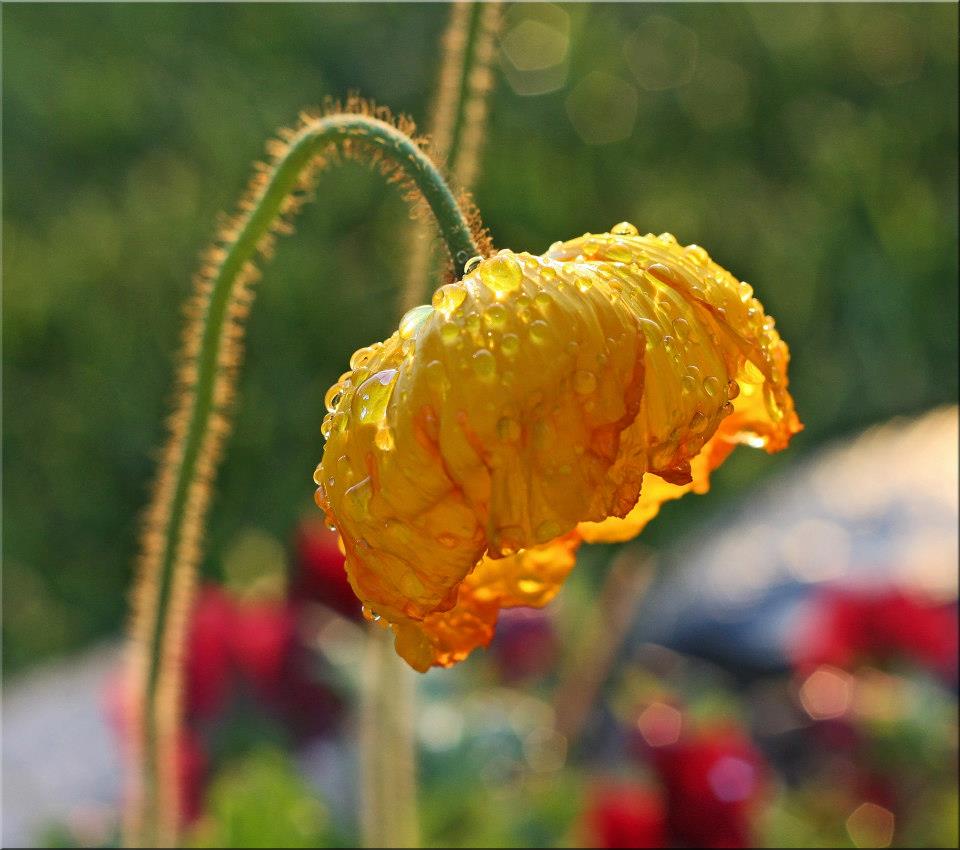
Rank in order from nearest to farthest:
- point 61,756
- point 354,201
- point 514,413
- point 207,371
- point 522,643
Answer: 1. point 514,413
2. point 207,371
3. point 522,643
4. point 61,756
5. point 354,201

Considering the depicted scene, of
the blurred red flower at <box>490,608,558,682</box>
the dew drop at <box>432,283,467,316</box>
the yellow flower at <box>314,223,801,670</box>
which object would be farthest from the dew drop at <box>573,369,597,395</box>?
the blurred red flower at <box>490,608,558,682</box>

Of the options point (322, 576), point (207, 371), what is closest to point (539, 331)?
point (207, 371)

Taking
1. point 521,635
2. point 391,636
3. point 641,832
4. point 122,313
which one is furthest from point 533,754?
point 122,313

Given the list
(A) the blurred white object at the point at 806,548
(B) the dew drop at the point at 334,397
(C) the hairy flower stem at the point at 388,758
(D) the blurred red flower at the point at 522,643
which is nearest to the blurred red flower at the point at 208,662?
(D) the blurred red flower at the point at 522,643

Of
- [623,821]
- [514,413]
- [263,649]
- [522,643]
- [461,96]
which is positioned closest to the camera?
[514,413]

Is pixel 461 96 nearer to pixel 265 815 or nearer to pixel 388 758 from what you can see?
pixel 388 758

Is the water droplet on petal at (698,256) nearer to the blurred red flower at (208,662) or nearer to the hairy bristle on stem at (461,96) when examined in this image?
the hairy bristle on stem at (461,96)
